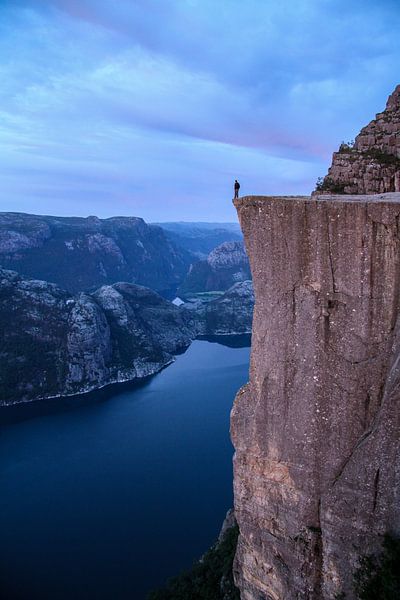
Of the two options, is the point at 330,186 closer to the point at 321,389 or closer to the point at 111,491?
the point at 321,389

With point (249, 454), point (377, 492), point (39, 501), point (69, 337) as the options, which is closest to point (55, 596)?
point (39, 501)

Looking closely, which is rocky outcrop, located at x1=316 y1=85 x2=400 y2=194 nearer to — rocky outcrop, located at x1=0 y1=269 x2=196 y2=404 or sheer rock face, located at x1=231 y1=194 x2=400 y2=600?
sheer rock face, located at x1=231 y1=194 x2=400 y2=600

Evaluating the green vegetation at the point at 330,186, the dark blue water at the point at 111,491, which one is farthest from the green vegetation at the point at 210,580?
the green vegetation at the point at 330,186

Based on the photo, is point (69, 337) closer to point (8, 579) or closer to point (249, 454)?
point (8, 579)

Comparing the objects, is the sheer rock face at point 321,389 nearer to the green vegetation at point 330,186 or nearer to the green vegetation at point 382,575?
the green vegetation at point 382,575

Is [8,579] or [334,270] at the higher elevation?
[334,270]
